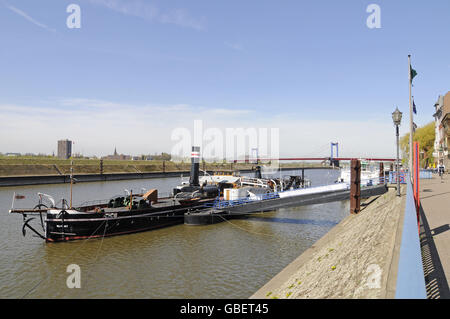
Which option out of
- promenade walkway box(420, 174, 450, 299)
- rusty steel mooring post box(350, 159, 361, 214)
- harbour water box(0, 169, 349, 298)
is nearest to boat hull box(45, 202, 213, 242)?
harbour water box(0, 169, 349, 298)

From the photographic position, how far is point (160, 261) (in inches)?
633

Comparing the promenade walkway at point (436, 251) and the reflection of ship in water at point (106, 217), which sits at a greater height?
the promenade walkway at point (436, 251)

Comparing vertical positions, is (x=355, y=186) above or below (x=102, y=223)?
above

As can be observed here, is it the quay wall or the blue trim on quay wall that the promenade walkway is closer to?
the quay wall

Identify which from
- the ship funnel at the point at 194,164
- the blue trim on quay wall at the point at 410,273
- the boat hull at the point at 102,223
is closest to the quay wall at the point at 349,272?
the blue trim on quay wall at the point at 410,273

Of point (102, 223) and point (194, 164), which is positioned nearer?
point (102, 223)

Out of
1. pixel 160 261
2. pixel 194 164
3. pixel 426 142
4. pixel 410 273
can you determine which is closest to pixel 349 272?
pixel 410 273

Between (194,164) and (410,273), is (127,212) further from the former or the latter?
(410,273)

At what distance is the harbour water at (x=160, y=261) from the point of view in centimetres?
1258

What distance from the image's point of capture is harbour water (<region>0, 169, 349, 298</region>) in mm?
12578

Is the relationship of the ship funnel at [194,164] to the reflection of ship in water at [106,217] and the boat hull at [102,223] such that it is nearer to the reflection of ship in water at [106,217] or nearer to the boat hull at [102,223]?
the reflection of ship in water at [106,217]

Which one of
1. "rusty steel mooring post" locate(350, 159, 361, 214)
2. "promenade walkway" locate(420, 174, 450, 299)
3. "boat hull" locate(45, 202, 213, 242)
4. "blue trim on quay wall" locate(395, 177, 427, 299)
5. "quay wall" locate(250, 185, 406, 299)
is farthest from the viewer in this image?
"rusty steel mooring post" locate(350, 159, 361, 214)
